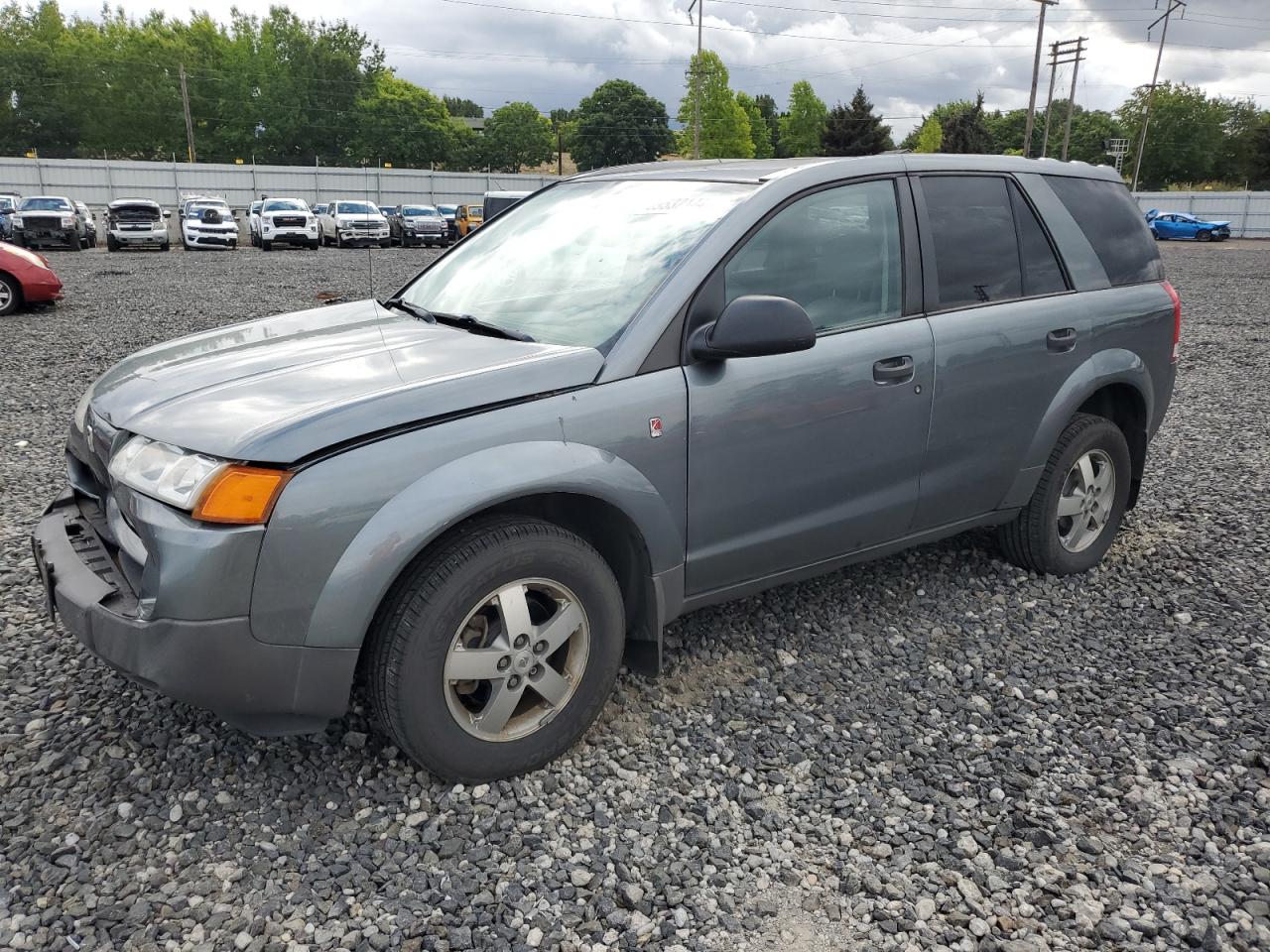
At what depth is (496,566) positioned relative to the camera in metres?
2.56

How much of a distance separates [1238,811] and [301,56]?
331ft

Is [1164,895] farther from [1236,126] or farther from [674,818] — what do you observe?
[1236,126]

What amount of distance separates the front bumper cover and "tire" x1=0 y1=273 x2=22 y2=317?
1171 cm

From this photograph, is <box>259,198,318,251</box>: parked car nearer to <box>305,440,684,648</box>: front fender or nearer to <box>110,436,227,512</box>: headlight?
<box>110,436,227,512</box>: headlight

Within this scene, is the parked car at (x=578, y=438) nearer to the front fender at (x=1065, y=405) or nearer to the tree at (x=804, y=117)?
the front fender at (x=1065, y=405)

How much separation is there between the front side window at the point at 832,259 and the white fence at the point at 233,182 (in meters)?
45.5

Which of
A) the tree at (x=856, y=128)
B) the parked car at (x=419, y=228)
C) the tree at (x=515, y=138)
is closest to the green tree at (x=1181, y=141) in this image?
the tree at (x=856, y=128)

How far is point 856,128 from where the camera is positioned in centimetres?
7250

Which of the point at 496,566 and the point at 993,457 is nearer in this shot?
the point at 496,566

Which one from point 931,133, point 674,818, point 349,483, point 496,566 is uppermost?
point 931,133

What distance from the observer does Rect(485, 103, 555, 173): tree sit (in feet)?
319

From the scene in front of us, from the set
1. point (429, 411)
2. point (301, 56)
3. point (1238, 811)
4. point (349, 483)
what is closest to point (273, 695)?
point (349, 483)

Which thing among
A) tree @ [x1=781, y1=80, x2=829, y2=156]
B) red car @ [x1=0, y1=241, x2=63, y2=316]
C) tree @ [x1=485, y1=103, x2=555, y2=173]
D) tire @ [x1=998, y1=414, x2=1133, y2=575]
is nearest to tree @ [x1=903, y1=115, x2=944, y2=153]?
tree @ [x1=781, y1=80, x2=829, y2=156]

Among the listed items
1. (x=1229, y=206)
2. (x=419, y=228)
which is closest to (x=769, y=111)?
(x=1229, y=206)
